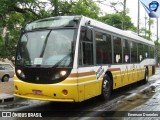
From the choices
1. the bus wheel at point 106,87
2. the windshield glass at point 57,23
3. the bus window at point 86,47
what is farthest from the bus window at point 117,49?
the windshield glass at point 57,23

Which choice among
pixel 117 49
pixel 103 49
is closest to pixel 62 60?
pixel 103 49

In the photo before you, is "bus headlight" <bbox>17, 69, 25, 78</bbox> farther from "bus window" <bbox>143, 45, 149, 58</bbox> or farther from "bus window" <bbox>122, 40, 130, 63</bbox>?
"bus window" <bbox>143, 45, 149, 58</bbox>

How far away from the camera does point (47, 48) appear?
967cm

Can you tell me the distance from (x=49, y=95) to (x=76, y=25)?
7.51 ft

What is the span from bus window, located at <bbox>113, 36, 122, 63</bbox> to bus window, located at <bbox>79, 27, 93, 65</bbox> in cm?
286

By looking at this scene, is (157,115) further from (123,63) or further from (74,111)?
(123,63)

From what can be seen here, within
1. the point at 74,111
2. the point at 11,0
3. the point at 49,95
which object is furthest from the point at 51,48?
the point at 11,0

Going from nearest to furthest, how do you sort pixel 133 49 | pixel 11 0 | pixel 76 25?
pixel 76 25
pixel 133 49
pixel 11 0

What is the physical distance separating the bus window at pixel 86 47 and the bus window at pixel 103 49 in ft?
2.21

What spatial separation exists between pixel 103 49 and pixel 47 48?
276 cm

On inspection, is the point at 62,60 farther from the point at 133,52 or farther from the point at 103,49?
the point at 133,52

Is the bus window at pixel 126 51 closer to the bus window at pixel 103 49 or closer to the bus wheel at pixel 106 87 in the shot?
the bus window at pixel 103 49

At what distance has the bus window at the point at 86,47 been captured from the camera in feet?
32.0

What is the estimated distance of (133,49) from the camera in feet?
53.8
